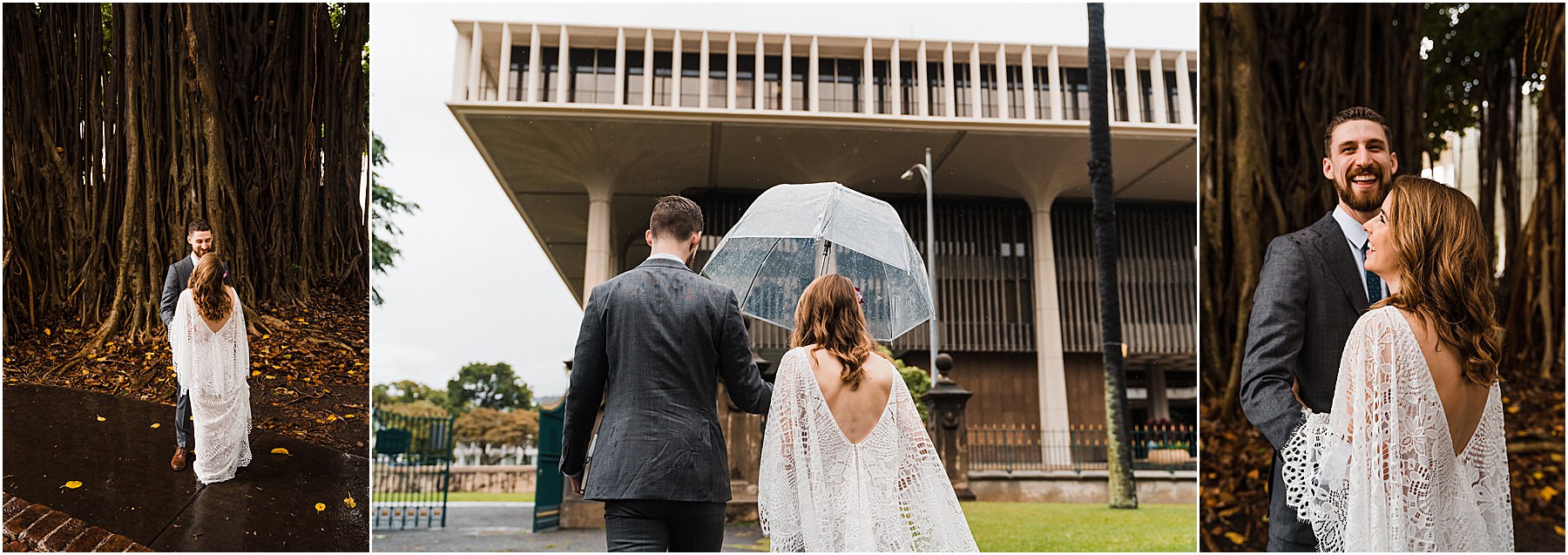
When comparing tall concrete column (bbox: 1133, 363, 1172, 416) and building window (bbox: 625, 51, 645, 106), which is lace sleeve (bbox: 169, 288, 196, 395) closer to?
building window (bbox: 625, 51, 645, 106)

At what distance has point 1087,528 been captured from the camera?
452cm

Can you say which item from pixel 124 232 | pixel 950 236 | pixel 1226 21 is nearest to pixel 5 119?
pixel 124 232

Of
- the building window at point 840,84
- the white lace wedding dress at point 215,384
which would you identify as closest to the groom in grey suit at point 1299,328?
the building window at point 840,84

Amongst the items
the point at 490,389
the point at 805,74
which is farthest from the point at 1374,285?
the point at 490,389

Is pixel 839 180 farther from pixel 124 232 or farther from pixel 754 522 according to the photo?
pixel 124 232

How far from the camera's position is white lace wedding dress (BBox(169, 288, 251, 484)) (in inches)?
140

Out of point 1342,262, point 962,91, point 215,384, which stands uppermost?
point 962,91

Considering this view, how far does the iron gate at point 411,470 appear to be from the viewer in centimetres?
475

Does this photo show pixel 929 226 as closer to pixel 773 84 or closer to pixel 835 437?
pixel 773 84

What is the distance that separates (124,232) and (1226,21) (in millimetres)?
4624

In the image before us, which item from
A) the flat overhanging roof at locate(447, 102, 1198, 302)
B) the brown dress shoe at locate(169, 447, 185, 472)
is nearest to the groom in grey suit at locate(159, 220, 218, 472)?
the brown dress shoe at locate(169, 447, 185, 472)

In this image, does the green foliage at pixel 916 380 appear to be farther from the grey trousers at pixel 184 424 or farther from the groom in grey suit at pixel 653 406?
the grey trousers at pixel 184 424

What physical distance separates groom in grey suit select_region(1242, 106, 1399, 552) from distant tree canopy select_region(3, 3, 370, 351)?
10.8ft

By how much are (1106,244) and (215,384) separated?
374cm
